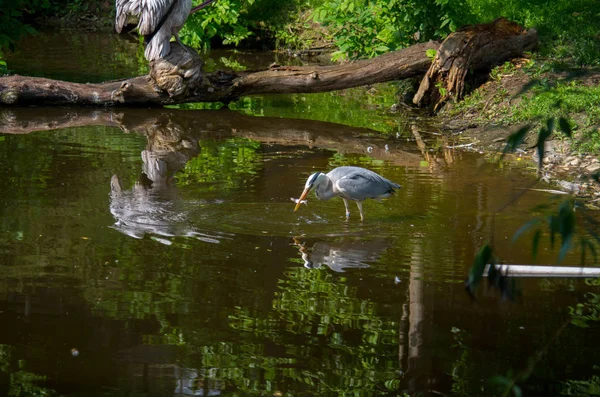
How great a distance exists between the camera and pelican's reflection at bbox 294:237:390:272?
21.8 feet

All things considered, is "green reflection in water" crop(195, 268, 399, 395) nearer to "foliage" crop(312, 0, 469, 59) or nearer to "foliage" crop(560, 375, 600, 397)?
"foliage" crop(560, 375, 600, 397)

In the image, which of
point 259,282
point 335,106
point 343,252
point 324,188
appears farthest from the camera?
point 335,106

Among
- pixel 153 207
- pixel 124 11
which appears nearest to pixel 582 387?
pixel 153 207

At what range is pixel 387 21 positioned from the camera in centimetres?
1291

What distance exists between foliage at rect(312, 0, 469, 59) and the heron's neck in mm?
5332

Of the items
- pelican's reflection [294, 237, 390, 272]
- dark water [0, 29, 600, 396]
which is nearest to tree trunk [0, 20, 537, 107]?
dark water [0, 29, 600, 396]

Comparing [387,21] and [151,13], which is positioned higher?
[387,21]

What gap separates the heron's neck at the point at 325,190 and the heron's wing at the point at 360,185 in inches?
4.1

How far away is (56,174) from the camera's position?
352 inches

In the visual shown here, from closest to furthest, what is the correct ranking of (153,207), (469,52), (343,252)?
1. (343,252)
2. (153,207)
3. (469,52)

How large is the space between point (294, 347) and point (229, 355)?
15.8 inches

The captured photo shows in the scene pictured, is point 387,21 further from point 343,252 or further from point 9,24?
point 343,252

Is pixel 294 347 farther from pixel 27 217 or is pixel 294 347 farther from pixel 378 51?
pixel 378 51

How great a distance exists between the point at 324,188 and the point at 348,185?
0.24 metres
